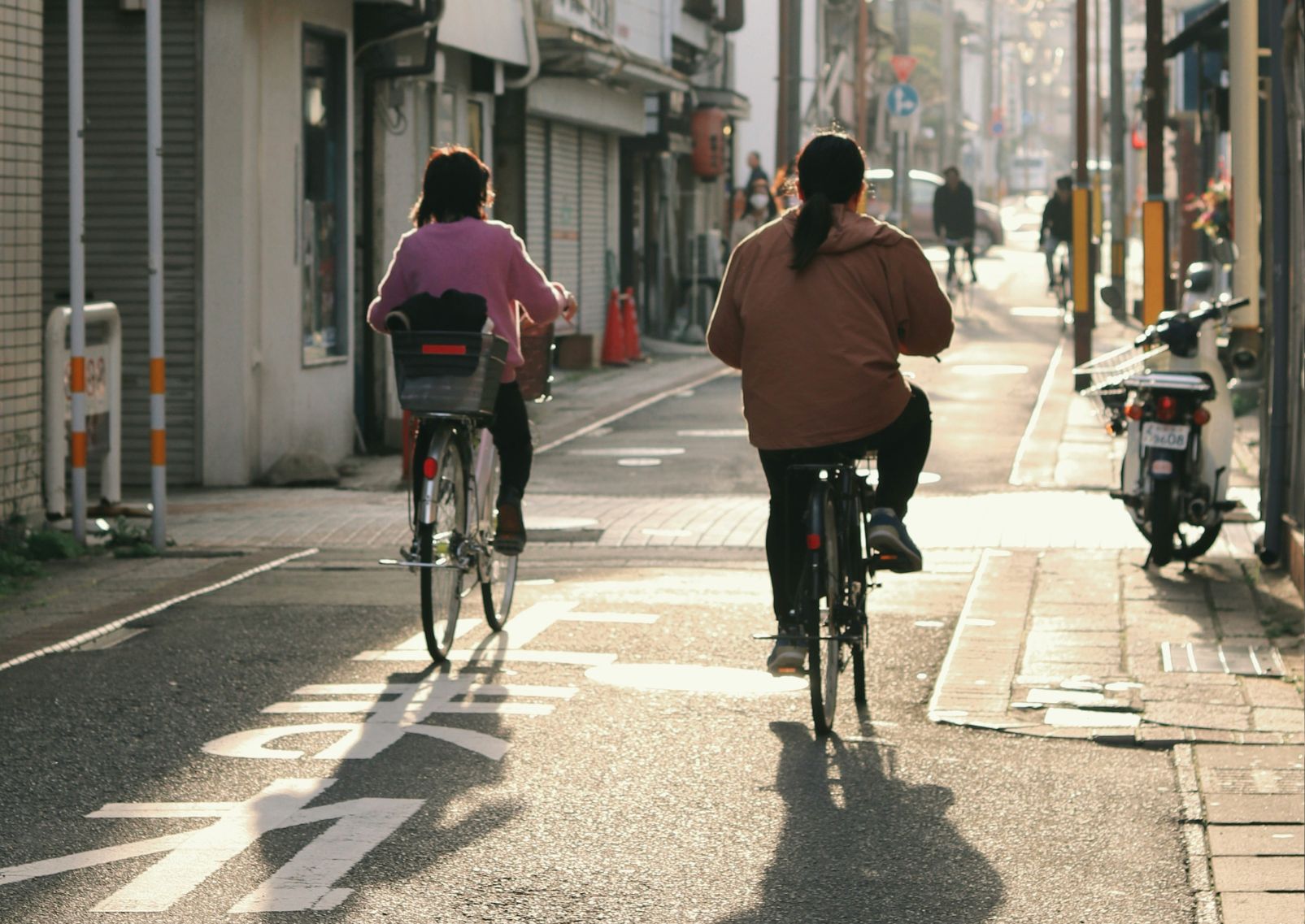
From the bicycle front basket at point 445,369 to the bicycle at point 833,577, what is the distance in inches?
57.3

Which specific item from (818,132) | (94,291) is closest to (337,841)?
(818,132)

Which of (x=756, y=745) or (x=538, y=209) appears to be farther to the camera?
(x=538, y=209)

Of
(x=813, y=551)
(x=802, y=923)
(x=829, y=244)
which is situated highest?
(x=829, y=244)

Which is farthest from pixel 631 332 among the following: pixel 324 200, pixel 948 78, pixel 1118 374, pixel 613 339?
pixel 948 78

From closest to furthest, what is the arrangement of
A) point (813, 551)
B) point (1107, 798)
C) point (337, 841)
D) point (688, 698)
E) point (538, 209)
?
point (337, 841), point (1107, 798), point (813, 551), point (688, 698), point (538, 209)

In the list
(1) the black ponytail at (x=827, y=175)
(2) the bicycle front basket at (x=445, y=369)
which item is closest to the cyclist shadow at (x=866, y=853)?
(1) the black ponytail at (x=827, y=175)

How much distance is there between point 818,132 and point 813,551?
1346mm

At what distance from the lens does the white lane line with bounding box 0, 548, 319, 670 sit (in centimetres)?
845

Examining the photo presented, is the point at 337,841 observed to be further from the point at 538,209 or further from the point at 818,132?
the point at 538,209

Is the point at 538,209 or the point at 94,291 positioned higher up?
the point at 538,209

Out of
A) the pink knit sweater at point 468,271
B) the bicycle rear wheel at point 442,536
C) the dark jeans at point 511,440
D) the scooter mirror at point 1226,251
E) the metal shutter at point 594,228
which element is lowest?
the bicycle rear wheel at point 442,536

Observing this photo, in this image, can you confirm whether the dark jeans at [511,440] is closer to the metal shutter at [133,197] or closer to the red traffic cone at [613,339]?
the metal shutter at [133,197]

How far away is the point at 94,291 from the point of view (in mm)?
14547

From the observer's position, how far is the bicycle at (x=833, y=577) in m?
6.89
